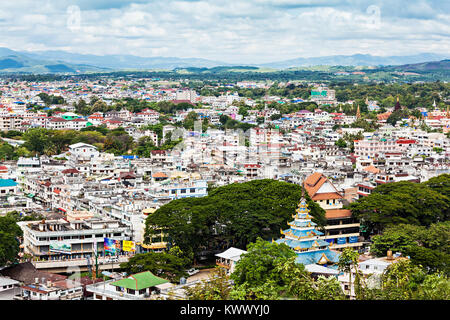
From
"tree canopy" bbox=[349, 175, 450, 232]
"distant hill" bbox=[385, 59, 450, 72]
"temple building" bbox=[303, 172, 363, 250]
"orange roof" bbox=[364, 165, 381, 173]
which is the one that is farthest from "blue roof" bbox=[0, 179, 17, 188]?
"distant hill" bbox=[385, 59, 450, 72]

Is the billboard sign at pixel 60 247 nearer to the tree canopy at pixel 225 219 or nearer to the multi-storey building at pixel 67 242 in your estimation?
the multi-storey building at pixel 67 242

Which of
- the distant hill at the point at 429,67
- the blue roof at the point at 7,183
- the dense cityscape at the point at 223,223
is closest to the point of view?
the dense cityscape at the point at 223,223

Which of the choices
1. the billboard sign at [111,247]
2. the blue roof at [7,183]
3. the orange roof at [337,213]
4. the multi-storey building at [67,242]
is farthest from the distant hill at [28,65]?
the orange roof at [337,213]

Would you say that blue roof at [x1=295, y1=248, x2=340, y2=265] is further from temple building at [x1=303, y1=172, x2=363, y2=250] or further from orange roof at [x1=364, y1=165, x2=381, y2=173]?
orange roof at [x1=364, y1=165, x2=381, y2=173]

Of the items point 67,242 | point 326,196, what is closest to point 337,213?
point 326,196

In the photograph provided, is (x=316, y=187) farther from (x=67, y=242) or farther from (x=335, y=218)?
(x=67, y=242)

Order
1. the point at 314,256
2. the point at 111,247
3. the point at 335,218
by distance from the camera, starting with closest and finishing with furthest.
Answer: the point at 314,256
the point at 111,247
the point at 335,218
